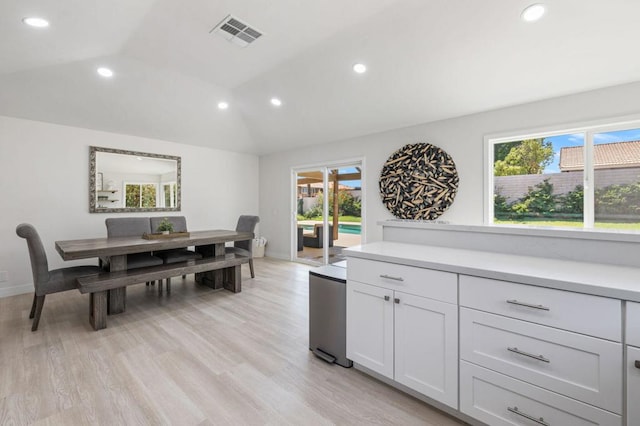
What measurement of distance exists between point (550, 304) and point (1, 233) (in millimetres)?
5739

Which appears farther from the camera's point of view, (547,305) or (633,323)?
(547,305)

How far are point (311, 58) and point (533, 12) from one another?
213cm

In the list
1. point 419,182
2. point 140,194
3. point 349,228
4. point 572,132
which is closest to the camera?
point 572,132

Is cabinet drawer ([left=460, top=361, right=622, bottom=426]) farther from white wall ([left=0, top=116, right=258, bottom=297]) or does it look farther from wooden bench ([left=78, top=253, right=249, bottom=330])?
white wall ([left=0, top=116, right=258, bottom=297])

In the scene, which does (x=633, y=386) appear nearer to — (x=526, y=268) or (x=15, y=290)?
(x=526, y=268)

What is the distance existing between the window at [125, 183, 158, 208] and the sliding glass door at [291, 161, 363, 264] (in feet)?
8.62

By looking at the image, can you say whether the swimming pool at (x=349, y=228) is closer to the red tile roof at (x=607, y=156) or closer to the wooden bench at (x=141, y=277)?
the wooden bench at (x=141, y=277)

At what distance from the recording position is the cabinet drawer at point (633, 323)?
41.2 inches

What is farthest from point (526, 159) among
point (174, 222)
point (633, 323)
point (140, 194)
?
point (140, 194)

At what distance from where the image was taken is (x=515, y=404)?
4.33ft

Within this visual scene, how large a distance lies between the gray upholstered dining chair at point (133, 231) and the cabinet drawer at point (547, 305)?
3.50 meters

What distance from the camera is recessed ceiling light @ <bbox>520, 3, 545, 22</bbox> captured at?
2234mm

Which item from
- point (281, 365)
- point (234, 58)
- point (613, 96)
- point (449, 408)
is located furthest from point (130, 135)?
point (613, 96)

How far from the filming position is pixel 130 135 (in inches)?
185
